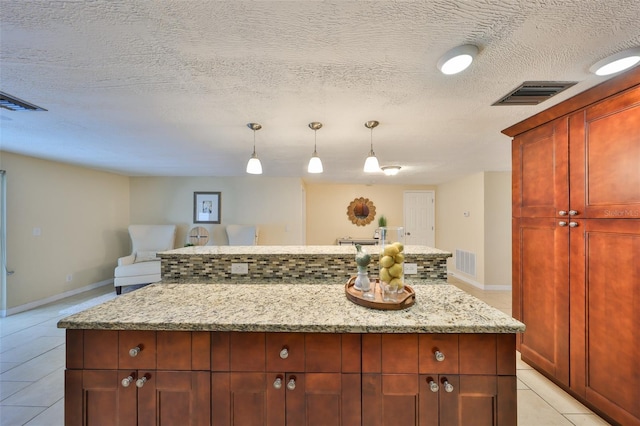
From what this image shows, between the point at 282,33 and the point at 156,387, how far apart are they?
1.72 m

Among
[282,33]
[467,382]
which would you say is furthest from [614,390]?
[282,33]

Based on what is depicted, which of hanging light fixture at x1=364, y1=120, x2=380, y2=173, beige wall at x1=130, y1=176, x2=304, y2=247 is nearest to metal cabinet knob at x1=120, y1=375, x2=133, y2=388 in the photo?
hanging light fixture at x1=364, y1=120, x2=380, y2=173

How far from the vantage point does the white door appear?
259 inches

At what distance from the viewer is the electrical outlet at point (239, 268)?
6.10ft

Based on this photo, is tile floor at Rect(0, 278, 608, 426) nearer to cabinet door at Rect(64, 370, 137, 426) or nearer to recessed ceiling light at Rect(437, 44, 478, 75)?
cabinet door at Rect(64, 370, 137, 426)

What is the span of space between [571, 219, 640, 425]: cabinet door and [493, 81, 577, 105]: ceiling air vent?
907mm

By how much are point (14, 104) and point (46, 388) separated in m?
2.22

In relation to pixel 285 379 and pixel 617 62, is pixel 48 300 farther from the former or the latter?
pixel 617 62

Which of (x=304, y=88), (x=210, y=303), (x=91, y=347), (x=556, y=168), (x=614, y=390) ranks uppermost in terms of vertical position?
(x=304, y=88)

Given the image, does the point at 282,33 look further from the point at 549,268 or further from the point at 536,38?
the point at 549,268

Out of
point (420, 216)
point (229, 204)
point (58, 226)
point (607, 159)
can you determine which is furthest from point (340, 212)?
point (58, 226)

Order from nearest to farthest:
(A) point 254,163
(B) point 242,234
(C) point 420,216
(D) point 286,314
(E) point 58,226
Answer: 1. (D) point 286,314
2. (A) point 254,163
3. (E) point 58,226
4. (B) point 242,234
5. (C) point 420,216

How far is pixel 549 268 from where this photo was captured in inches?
80.6

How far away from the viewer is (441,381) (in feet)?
3.69
